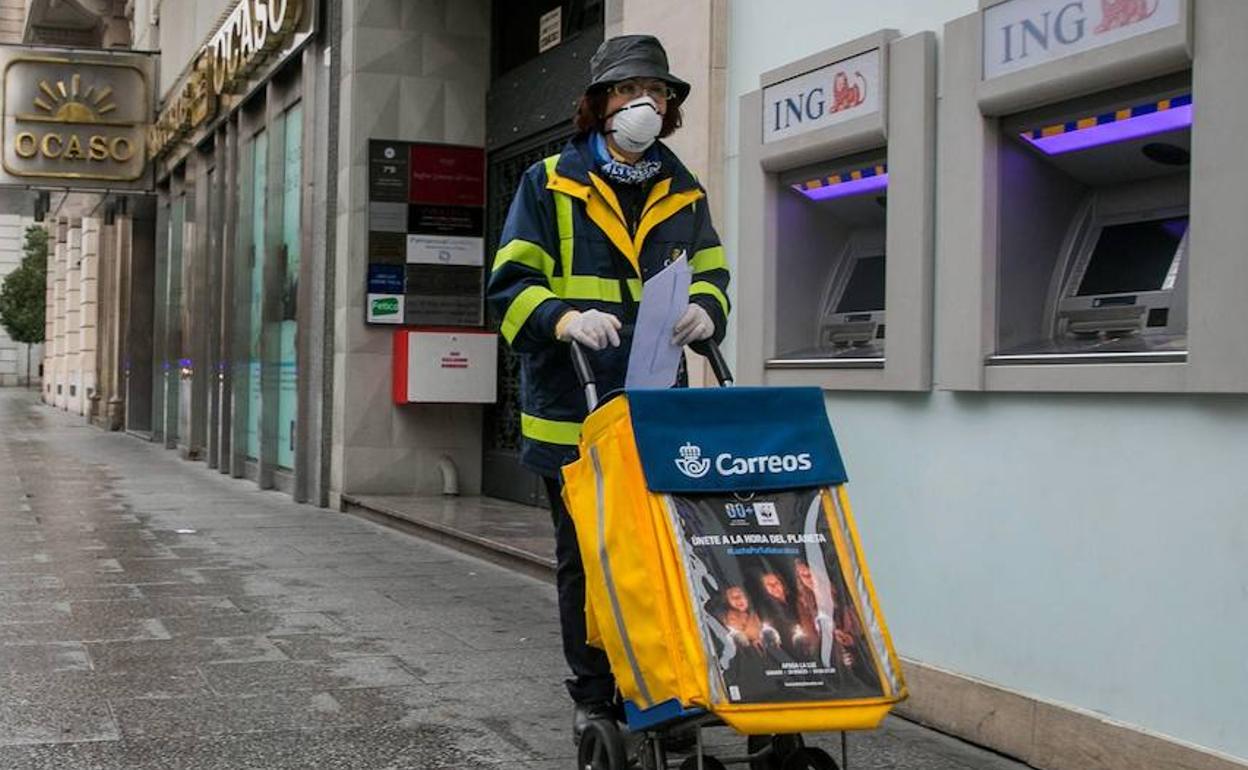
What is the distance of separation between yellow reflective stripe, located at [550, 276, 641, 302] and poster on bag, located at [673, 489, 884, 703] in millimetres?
823

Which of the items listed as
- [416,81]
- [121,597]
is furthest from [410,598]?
[416,81]

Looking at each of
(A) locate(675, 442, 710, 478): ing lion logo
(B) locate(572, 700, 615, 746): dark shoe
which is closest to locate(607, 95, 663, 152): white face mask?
(A) locate(675, 442, 710, 478): ing lion logo

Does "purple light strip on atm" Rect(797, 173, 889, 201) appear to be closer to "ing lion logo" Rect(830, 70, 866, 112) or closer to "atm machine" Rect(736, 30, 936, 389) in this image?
"atm machine" Rect(736, 30, 936, 389)

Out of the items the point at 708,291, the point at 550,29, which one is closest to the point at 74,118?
the point at 550,29

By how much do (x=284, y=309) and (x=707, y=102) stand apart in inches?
332

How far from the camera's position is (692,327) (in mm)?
3570

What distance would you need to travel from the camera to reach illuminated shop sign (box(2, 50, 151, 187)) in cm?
2139

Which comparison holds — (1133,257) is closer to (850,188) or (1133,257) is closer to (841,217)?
(850,188)

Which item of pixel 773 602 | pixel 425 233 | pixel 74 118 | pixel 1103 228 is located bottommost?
pixel 773 602

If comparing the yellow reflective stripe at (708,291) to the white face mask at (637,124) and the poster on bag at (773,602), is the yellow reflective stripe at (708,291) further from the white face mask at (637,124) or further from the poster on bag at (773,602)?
the poster on bag at (773,602)

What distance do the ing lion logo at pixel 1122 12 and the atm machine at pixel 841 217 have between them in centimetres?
84

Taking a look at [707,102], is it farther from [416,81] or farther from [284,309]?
[284,309]

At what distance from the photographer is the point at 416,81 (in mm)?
11992

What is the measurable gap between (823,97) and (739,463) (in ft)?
8.59
